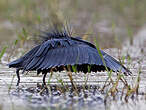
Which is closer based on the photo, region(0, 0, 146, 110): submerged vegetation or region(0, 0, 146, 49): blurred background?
region(0, 0, 146, 110): submerged vegetation

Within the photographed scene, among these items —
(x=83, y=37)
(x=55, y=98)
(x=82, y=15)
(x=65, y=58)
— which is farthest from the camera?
(x=82, y=15)

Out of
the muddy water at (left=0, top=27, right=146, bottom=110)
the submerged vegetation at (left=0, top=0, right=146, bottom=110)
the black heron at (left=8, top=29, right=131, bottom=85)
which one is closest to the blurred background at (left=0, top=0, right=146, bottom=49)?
the submerged vegetation at (left=0, top=0, right=146, bottom=110)

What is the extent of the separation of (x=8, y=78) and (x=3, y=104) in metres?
1.65

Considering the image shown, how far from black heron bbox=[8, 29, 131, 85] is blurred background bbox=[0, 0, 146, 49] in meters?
5.45

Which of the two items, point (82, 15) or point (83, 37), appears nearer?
point (83, 37)

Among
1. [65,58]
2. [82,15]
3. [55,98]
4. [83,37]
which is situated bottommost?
[55,98]

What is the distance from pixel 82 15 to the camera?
1445 centimetres

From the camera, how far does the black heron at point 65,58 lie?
5133 millimetres

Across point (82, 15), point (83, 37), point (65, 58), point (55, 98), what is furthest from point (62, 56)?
point (82, 15)

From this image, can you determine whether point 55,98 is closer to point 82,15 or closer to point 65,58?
point 65,58

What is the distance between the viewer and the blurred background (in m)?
11.9

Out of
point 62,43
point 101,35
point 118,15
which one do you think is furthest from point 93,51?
point 118,15

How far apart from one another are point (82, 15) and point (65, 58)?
30.7 ft

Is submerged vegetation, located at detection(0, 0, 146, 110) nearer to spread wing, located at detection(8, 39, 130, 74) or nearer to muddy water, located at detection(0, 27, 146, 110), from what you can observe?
muddy water, located at detection(0, 27, 146, 110)
